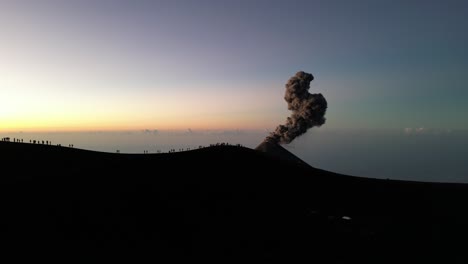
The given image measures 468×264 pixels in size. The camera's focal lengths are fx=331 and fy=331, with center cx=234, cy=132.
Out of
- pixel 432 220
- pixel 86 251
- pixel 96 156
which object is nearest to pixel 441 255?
pixel 432 220

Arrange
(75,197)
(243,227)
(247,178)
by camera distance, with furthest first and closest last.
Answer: (247,178)
(75,197)
(243,227)

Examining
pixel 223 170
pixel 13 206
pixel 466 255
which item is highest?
pixel 223 170

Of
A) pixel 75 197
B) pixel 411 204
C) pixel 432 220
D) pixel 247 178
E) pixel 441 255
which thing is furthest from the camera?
pixel 247 178

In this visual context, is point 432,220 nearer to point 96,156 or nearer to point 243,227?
point 243,227

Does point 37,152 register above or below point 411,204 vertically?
above

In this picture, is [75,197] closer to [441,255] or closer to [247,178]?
[247,178]

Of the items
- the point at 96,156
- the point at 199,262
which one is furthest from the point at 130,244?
the point at 96,156

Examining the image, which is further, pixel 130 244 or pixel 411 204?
pixel 411 204
